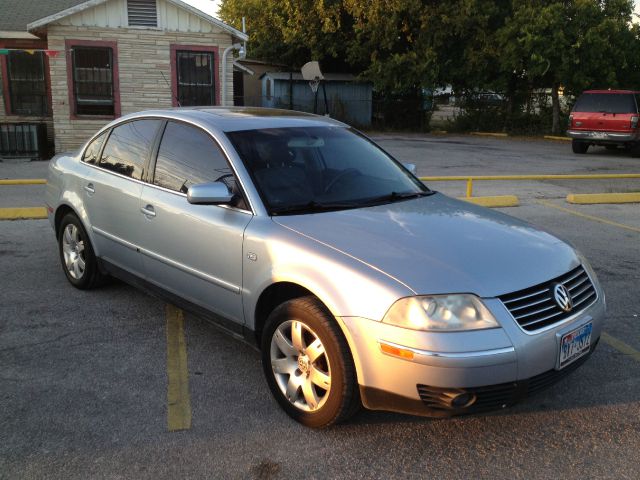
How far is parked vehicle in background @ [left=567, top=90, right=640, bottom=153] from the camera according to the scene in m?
18.0

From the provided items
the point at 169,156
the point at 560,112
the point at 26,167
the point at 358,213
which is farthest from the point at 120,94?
the point at 560,112

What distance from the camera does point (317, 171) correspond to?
4.12 meters

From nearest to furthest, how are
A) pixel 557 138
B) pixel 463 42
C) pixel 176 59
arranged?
pixel 176 59 < pixel 557 138 < pixel 463 42

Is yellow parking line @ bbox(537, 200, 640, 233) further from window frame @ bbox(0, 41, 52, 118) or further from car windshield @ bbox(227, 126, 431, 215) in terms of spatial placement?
window frame @ bbox(0, 41, 52, 118)

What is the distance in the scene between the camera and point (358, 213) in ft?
12.2

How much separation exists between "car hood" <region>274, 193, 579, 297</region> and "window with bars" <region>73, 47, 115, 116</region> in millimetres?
14448

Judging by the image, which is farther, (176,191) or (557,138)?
(557,138)

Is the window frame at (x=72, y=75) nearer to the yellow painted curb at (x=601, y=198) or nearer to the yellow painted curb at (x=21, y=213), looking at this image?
the yellow painted curb at (x=21, y=213)

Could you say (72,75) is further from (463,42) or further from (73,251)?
(463,42)

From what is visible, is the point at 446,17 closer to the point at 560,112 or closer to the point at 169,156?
the point at 560,112

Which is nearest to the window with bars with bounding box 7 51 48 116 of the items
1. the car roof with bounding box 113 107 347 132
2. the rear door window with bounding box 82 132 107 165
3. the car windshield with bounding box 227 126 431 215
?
the rear door window with bounding box 82 132 107 165

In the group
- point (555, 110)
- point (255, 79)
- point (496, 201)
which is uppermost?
point (255, 79)

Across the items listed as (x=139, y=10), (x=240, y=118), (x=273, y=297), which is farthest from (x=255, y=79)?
(x=273, y=297)

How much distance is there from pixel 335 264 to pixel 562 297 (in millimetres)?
1184
